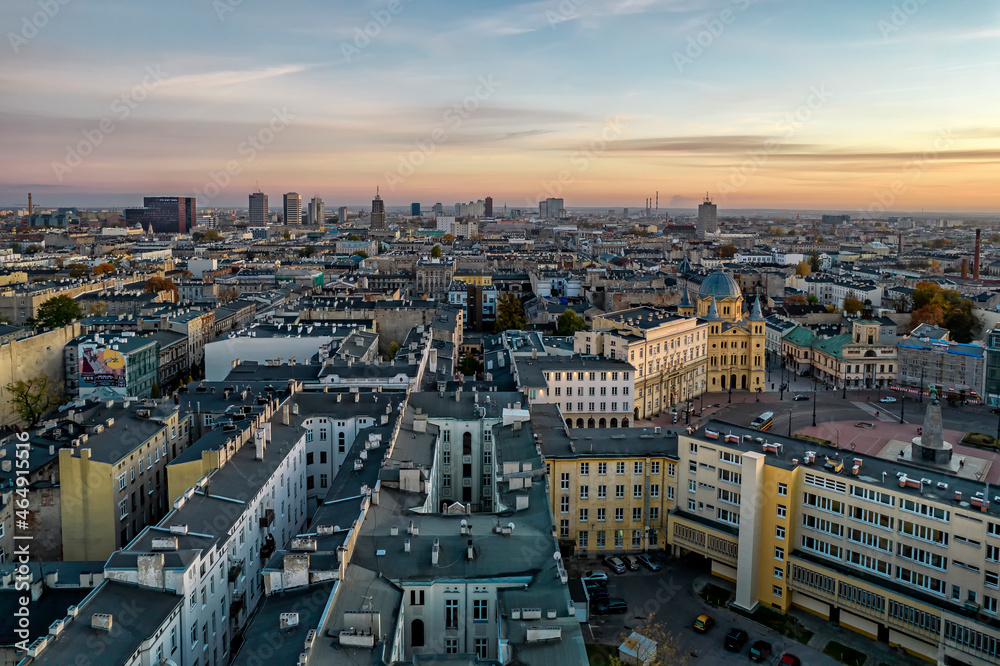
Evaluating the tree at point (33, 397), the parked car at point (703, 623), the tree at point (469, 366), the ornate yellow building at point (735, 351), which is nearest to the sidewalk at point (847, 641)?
the parked car at point (703, 623)

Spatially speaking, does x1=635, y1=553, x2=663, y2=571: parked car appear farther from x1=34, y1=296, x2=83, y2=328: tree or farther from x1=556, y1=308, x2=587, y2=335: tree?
x1=34, y1=296, x2=83, y2=328: tree

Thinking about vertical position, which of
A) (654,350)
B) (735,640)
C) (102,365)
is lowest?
(735,640)

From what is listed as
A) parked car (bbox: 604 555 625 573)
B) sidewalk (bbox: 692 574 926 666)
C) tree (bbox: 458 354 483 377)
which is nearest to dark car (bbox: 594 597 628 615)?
parked car (bbox: 604 555 625 573)

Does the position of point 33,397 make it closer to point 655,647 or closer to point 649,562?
point 649,562

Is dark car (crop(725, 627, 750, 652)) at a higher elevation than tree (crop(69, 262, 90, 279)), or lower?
lower

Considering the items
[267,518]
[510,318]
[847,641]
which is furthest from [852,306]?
[267,518]

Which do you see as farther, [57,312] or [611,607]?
[57,312]

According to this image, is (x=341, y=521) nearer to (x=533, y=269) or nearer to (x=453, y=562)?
(x=453, y=562)
